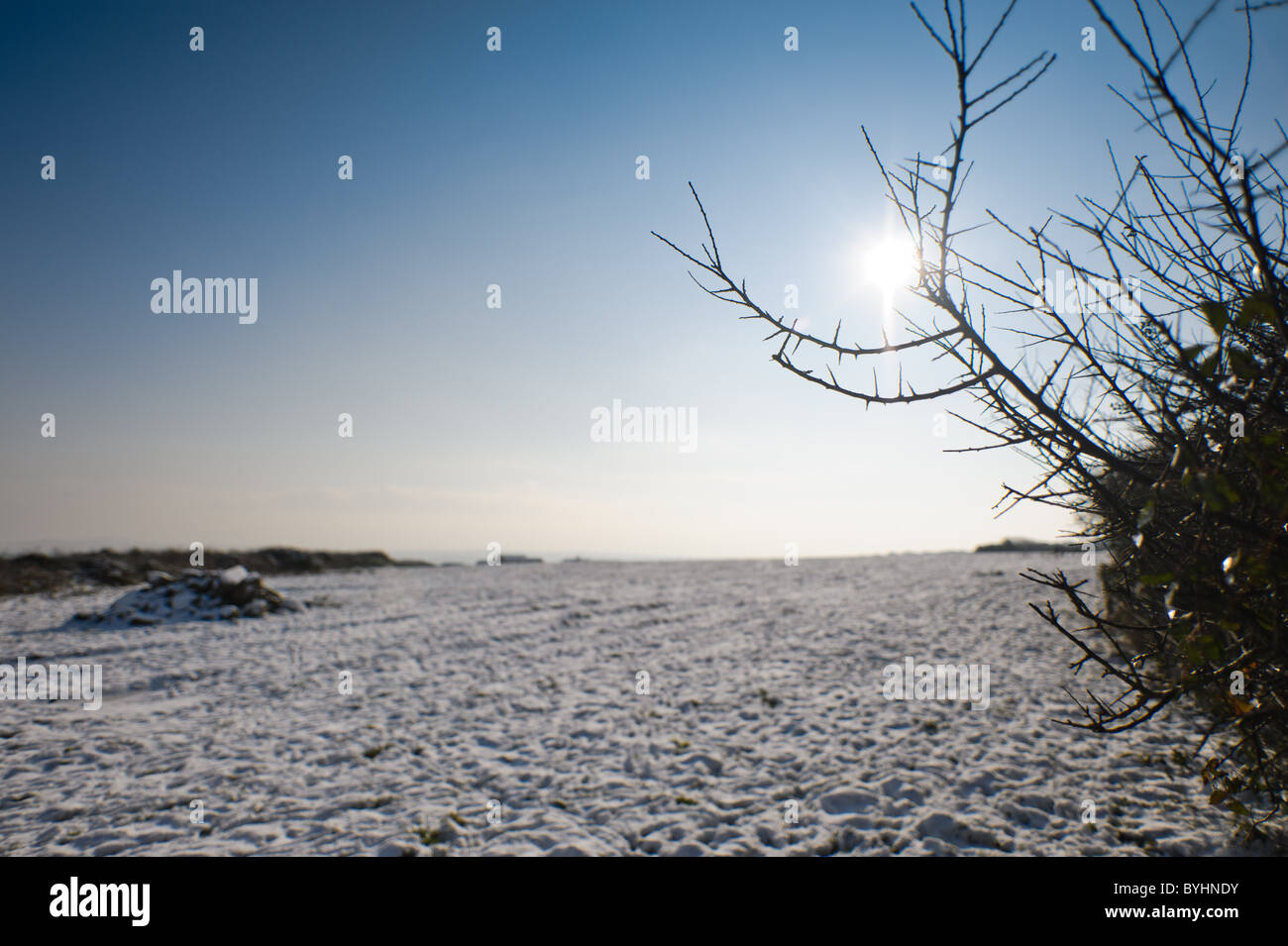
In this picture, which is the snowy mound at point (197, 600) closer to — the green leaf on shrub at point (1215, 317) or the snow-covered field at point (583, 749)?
the snow-covered field at point (583, 749)

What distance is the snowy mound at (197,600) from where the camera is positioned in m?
13.6

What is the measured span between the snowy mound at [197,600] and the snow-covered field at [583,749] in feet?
5.13

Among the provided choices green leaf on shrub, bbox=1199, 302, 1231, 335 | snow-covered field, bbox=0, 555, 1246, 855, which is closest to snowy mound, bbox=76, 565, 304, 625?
snow-covered field, bbox=0, 555, 1246, 855

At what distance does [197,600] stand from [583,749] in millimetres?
13110

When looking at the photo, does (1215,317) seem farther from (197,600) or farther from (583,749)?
(197,600)

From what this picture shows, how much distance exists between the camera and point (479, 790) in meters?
5.22

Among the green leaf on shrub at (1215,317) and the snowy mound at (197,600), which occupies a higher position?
the green leaf on shrub at (1215,317)

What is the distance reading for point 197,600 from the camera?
1445cm

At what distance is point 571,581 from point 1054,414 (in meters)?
19.9

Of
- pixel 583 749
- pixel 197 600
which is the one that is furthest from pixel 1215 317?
pixel 197 600

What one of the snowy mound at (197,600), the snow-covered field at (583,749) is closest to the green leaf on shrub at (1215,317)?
the snow-covered field at (583,749)

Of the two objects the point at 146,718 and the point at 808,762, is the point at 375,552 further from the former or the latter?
the point at 808,762

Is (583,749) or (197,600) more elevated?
(197,600)
